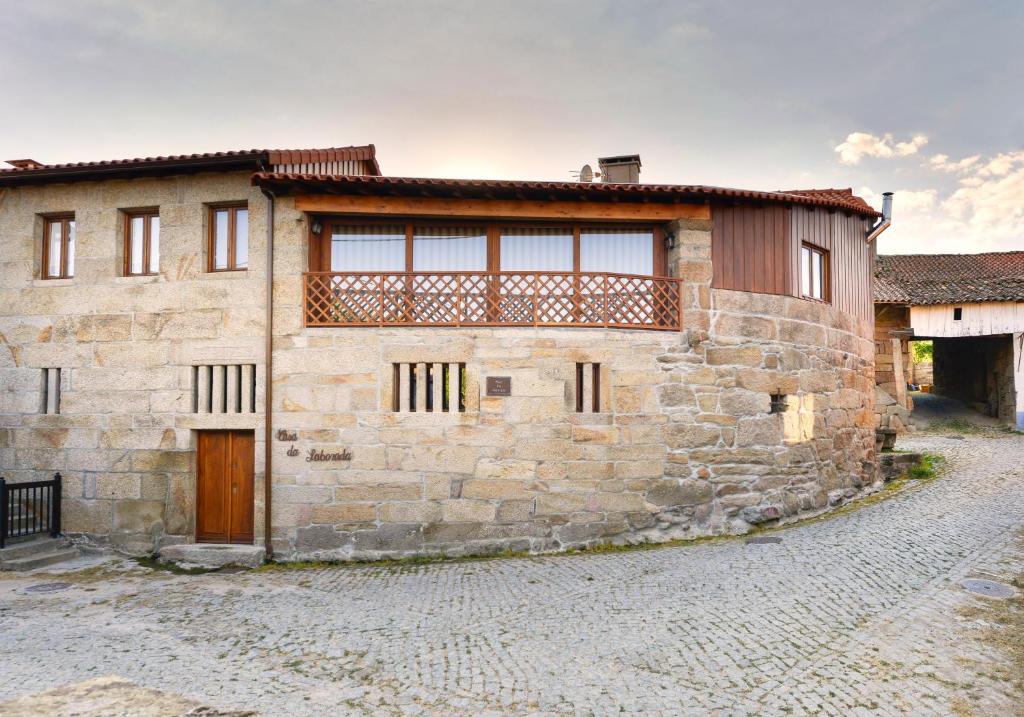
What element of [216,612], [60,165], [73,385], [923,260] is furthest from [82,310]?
[923,260]

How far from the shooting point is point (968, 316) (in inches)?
744

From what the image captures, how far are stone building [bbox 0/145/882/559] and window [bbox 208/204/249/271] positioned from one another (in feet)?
0.13

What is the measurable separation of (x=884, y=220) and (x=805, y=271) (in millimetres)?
2941

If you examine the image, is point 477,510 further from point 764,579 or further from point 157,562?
point 157,562

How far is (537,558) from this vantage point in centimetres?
825

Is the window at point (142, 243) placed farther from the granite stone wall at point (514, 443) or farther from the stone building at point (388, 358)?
the granite stone wall at point (514, 443)

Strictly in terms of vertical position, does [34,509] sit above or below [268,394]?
below

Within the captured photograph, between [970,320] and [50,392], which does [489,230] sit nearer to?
[50,392]

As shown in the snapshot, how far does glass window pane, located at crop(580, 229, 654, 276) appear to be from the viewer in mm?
9422

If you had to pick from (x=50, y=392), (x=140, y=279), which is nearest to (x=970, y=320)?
(x=140, y=279)

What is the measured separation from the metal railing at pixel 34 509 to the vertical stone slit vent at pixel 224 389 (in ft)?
8.35

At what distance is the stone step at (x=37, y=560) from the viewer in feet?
26.6

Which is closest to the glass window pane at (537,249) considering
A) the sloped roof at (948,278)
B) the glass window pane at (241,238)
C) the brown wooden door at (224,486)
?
the glass window pane at (241,238)

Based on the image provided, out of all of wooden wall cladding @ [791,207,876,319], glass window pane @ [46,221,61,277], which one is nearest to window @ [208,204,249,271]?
glass window pane @ [46,221,61,277]
